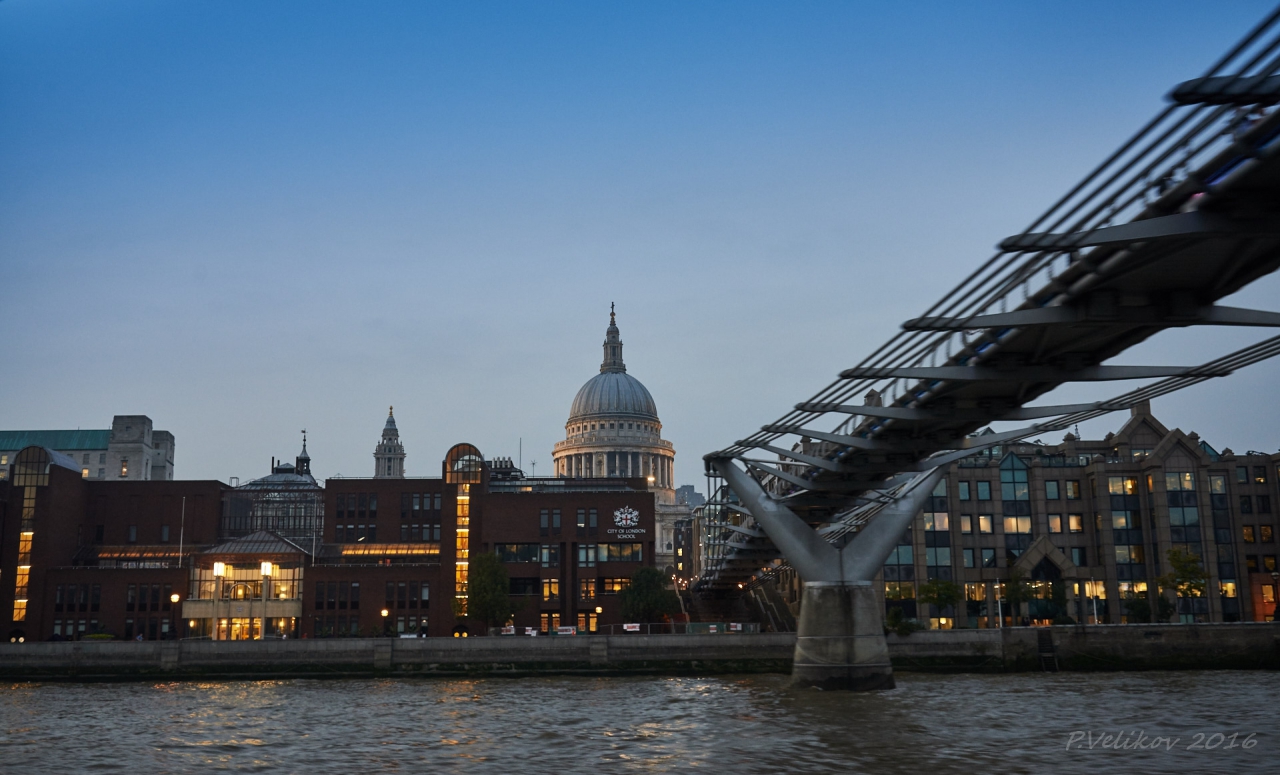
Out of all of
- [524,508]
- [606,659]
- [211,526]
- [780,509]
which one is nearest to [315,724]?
[780,509]

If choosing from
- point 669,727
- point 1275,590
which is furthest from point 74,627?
point 1275,590

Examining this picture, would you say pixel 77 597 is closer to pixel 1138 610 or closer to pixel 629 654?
pixel 629 654

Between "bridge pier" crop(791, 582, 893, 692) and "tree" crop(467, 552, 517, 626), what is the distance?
4119cm

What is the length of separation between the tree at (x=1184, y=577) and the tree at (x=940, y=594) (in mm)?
13147

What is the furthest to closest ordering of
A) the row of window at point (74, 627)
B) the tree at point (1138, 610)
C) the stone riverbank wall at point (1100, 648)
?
1. the row of window at point (74, 627)
2. the tree at point (1138, 610)
3. the stone riverbank wall at point (1100, 648)

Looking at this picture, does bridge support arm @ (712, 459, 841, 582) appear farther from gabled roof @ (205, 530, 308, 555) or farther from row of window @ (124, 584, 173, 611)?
row of window @ (124, 584, 173, 611)

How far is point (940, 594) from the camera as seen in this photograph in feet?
255

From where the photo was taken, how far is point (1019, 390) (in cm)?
3191

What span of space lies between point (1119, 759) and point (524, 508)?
233 ft

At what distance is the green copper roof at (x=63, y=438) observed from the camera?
178625mm

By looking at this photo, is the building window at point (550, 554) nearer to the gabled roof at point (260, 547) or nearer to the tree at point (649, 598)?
the tree at point (649, 598)

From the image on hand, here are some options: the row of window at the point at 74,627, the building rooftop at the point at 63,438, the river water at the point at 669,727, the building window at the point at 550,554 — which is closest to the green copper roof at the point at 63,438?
the building rooftop at the point at 63,438

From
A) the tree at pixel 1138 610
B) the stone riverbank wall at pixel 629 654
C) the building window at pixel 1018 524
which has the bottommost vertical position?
the stone riverbank wall at pixel 629 654

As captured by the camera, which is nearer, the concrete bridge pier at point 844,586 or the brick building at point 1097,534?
the concrete bridge pier at point 844,586
